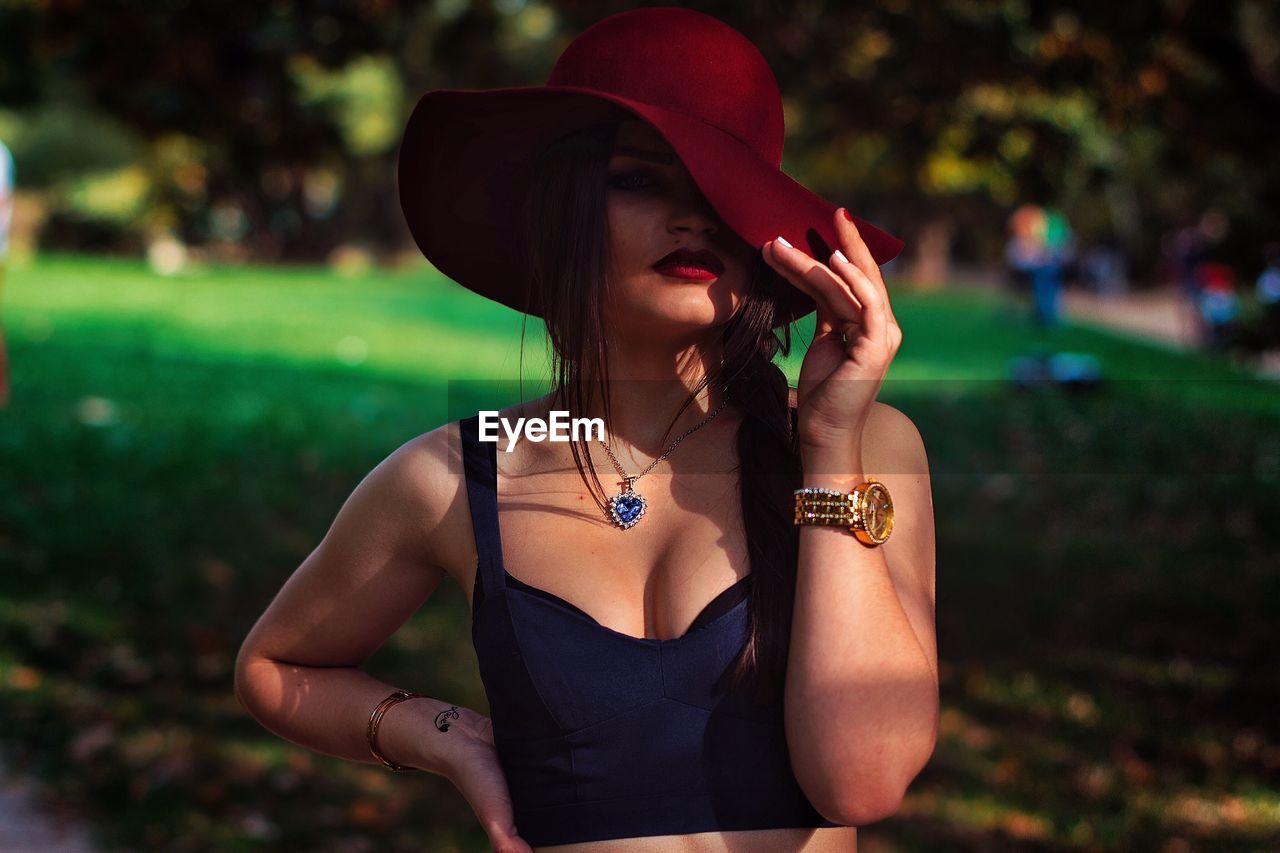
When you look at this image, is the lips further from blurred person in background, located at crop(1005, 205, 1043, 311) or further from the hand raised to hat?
blurred person in background, located at crop(1005, 205, 1043, 311)

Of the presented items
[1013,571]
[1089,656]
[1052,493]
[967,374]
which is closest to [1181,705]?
[1089,656]

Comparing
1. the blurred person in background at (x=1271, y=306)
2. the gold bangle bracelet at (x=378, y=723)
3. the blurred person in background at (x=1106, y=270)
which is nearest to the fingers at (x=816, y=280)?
the gold bangle bracelet at (x=378, y=723)

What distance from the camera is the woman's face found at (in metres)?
1.82

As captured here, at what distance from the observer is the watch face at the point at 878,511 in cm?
172

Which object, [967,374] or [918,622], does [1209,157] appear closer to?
[918,622]

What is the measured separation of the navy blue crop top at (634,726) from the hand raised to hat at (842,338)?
0.78ft

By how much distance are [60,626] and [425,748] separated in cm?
546

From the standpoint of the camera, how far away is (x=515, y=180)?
2.03 metres

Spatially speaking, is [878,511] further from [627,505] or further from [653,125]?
[653,125]

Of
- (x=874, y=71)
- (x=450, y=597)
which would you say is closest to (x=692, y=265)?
(x=874, y=71)

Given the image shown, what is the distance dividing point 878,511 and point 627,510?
37 centimetres

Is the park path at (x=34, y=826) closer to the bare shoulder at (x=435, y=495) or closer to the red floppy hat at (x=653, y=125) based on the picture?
the bare shoulder at (x=435, y=495)

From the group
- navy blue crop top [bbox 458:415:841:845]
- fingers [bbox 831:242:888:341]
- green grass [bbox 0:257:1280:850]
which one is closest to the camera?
fingers [bbox 831:242:888:341]

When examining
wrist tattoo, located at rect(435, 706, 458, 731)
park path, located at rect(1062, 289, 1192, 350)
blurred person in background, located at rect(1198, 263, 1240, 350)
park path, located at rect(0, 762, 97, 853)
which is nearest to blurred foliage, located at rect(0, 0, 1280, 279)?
park path, located at rect(0, 762, 97, 853)
